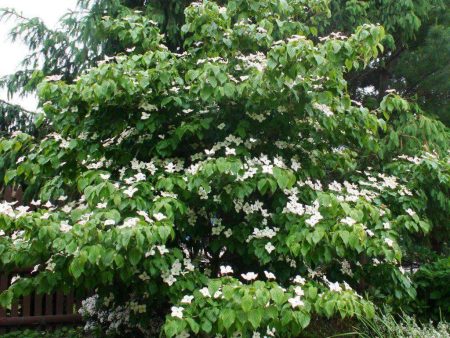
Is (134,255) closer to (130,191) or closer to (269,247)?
(130,191)

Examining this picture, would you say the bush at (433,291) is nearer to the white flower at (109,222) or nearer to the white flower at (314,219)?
the white flower at (314,219)

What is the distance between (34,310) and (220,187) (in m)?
3.01

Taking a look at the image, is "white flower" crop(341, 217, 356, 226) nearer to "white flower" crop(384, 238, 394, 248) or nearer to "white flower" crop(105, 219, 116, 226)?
"white flower" crop(384, 238, 394, 248)

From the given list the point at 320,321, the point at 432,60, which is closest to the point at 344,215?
the point at 320,321

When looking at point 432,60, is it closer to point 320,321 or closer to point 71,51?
point 320,321

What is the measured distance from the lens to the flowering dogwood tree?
251 centimetres

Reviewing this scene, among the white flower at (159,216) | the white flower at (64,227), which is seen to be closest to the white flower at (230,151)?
the white flower at (159,216)

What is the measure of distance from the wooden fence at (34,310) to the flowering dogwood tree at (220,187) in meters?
1.72

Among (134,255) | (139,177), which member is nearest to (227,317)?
(134,255)

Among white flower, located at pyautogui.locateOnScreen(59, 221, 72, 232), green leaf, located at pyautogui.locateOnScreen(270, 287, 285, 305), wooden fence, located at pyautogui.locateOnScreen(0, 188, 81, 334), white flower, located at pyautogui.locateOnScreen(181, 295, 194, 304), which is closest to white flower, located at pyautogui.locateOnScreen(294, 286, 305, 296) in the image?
green leaf, located at pyautogui.locateOnScreen(270, 287, 285, 305)

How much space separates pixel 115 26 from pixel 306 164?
1453mm

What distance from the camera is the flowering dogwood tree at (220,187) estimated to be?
2514mm

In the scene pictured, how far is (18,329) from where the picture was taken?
4930 mm

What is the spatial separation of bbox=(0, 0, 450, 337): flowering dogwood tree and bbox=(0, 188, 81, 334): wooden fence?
1716 mm
